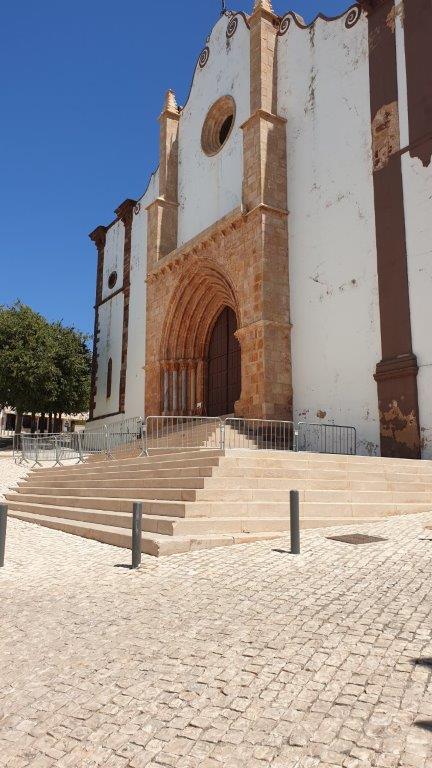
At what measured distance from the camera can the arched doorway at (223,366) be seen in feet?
60.1

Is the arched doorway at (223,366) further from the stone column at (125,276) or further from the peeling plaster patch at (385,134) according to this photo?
the peeling plaster patch at (385,134)

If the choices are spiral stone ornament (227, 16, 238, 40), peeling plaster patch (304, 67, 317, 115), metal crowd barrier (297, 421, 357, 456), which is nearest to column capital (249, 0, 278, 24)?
spiral stone ornament (227, 16, 238, 40)

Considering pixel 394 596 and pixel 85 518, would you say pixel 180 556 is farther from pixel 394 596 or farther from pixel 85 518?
pixel 85 518

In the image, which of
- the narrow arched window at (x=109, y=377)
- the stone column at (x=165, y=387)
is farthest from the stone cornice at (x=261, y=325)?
the narrow arched window at (x=109, y=377)

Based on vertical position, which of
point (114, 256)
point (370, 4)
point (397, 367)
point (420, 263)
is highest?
point (370, 4)

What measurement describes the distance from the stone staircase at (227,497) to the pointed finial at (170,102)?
53.0 ft

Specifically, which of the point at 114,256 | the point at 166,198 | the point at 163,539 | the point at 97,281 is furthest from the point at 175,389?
the point at 163,539

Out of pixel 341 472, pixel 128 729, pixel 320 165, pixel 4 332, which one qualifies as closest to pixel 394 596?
pixel 128 729

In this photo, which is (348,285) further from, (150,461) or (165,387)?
(165,387)

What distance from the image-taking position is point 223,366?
62.4 feet

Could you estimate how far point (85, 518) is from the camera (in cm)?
979

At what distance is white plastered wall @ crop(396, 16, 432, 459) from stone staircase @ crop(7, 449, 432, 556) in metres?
1.69

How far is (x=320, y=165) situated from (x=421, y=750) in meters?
15.2

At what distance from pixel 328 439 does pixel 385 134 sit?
7.63 m
